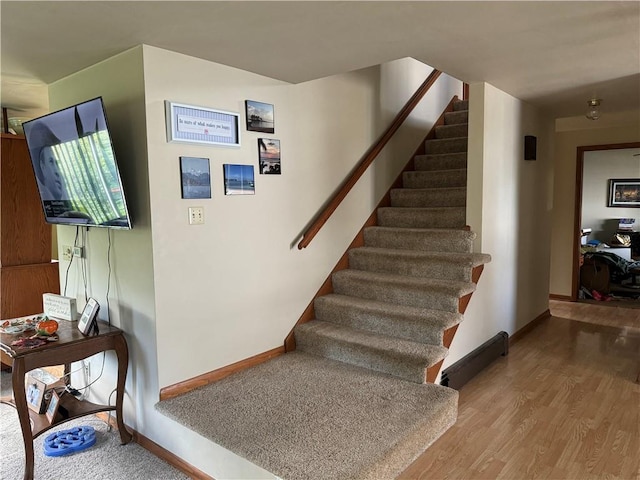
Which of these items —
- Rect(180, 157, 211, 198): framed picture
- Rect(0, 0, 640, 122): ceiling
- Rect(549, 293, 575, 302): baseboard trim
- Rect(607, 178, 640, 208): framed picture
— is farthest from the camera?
Rect(607, 178, 640, 208): framed picture

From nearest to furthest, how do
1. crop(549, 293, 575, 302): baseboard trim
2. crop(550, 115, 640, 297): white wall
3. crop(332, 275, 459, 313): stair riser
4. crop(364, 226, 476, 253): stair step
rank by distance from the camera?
crop(332, 275, 459, 313): stair riser
crop(364, 226, 476, 253): stair step
crop(550, 115, 640, 297): white wall
crop(549, 293, 575, 302): baseboard trim

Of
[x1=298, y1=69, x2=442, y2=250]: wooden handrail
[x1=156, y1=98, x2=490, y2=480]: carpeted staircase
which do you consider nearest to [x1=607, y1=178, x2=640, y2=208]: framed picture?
[x1=298, y1=69, x2=442, y2=250]: wooden handrail

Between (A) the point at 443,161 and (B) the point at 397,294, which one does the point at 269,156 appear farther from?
(A) the point at 443,161

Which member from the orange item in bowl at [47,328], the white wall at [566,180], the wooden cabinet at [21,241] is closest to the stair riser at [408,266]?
the orange item in bowl at [47,328]

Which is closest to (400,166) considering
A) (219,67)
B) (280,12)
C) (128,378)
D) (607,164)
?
(219,67)

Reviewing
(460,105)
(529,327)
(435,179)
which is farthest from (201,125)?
(460,105)

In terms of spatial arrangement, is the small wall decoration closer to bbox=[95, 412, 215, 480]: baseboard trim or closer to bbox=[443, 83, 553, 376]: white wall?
bbox=[95, 412, 215, 480]: baseboard trim

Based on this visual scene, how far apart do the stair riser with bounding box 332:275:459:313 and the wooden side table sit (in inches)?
66.1

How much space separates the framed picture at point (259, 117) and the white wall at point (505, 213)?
1.55 meters

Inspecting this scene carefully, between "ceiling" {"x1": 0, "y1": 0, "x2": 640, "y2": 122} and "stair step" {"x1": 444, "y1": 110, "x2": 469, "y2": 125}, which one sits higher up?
"stair step" {"x1": 444, "y1": 110, "x2": 469, "y2": 125}

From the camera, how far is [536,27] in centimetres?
210

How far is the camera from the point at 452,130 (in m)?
4.93

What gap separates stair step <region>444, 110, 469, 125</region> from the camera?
5.12 m

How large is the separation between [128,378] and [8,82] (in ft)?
6.87
